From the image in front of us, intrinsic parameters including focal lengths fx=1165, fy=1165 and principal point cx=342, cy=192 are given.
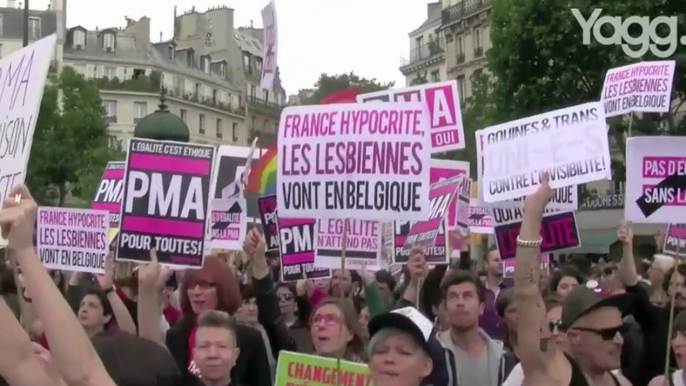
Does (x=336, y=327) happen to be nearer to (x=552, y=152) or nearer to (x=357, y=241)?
(x=552, y=152)

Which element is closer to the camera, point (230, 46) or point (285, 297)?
point (285, 297)

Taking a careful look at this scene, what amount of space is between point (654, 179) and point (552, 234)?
0.99 metres

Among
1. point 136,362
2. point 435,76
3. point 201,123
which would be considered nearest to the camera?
point 136,362

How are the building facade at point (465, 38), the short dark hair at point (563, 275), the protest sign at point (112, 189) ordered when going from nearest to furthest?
the short dark hair at point (563, 275) → the protest sign at point (112, 189) → the building facade at point (465, 38)

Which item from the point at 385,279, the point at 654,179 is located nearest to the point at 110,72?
the point at 385,279

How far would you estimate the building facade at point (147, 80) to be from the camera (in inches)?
3428

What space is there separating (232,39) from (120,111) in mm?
16090

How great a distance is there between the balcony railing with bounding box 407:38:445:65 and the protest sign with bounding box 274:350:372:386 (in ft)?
250

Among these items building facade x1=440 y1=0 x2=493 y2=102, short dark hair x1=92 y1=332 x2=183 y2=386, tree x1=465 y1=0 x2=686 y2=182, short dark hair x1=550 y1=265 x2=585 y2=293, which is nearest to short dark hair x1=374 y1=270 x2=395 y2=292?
short dark hair x1=550 y1=265 x2=585 y2=293

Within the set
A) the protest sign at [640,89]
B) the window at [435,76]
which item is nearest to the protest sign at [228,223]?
the protest sign at [640,89]

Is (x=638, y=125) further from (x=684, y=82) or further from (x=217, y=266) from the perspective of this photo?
(x=217, y=266)

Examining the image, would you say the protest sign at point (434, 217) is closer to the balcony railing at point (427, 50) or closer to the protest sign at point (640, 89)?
the protest sign at point (640, 89)

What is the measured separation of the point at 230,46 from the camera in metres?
99.6

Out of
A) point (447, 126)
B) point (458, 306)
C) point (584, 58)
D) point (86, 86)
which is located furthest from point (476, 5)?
point (458, 306)
